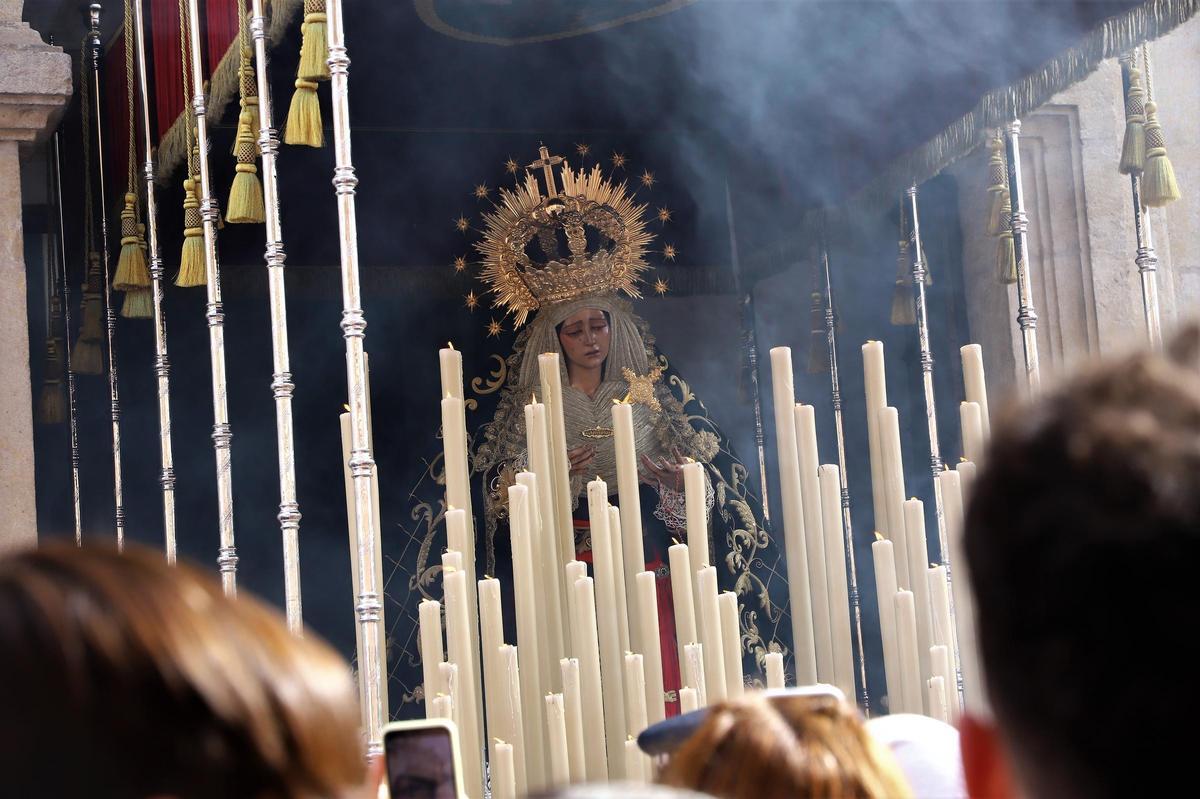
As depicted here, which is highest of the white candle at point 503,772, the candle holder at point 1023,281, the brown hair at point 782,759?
the candle holder at point 1023,281

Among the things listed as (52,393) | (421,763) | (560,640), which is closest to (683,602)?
(560,640)

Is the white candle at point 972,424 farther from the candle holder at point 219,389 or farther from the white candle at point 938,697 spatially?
the candle holder at point 219,389

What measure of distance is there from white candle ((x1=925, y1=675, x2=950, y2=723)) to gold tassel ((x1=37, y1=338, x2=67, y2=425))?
3098 mm

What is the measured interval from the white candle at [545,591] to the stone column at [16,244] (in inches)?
48.7

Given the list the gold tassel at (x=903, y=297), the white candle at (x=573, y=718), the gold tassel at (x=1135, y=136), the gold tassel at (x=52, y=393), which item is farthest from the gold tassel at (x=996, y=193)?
the gold tassel at (x=52, y=393)

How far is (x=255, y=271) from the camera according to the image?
566 cm

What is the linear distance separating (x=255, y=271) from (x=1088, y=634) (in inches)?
209

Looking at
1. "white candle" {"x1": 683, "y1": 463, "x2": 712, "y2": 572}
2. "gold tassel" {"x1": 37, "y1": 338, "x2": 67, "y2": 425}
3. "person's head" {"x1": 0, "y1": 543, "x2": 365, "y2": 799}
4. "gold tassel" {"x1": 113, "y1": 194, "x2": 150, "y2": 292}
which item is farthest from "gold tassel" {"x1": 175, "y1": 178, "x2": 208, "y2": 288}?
"person's head" {"x1": 0, "y1": 543, "x2": 365, "y2": 799}

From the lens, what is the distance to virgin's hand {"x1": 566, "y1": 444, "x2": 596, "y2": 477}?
5164 millimetres

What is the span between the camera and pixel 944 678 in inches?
116

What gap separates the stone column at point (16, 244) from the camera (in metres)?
3.61

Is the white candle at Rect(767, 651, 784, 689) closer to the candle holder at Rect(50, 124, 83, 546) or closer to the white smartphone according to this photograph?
the white smartphone

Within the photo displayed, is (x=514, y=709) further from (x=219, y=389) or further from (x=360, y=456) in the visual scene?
(x=219, y=389)

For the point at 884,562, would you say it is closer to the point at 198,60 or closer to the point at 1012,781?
the point at 198,60
